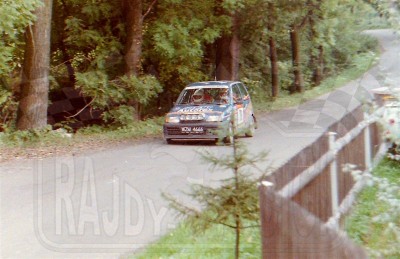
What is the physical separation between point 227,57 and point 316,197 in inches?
838

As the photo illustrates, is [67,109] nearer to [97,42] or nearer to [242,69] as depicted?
[97,42]

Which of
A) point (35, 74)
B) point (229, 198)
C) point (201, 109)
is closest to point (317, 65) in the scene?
point (201, 109)

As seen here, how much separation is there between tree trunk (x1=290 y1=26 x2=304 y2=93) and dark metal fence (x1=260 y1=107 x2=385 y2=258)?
2447 cm

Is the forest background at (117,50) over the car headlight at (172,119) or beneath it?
over

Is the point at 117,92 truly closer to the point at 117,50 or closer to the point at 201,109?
the point at 117,50

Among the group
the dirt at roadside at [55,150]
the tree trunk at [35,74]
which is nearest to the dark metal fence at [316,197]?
the dirt at roadside at [55,150]

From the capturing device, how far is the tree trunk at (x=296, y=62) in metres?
34.0

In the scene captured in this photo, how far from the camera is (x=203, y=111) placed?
1588 centimetres

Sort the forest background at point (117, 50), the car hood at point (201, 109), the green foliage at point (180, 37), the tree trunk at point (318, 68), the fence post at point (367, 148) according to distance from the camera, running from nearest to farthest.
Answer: the fence post at point (367, 148) < the car hood at point (201, 109) < the forest background at point (117, 50) < the green foliage at point (180, 37) < the tree trunk at point (318, 68)

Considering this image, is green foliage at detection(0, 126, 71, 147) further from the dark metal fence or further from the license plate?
the dark metal fence

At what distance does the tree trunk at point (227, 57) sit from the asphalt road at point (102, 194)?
11137 millimetres

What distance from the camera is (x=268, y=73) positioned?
116 feet

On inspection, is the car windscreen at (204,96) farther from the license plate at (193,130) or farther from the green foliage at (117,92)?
the green foliage at (117,92)

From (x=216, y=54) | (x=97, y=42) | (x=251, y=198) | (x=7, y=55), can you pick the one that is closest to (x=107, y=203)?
(x=251, y=198)
